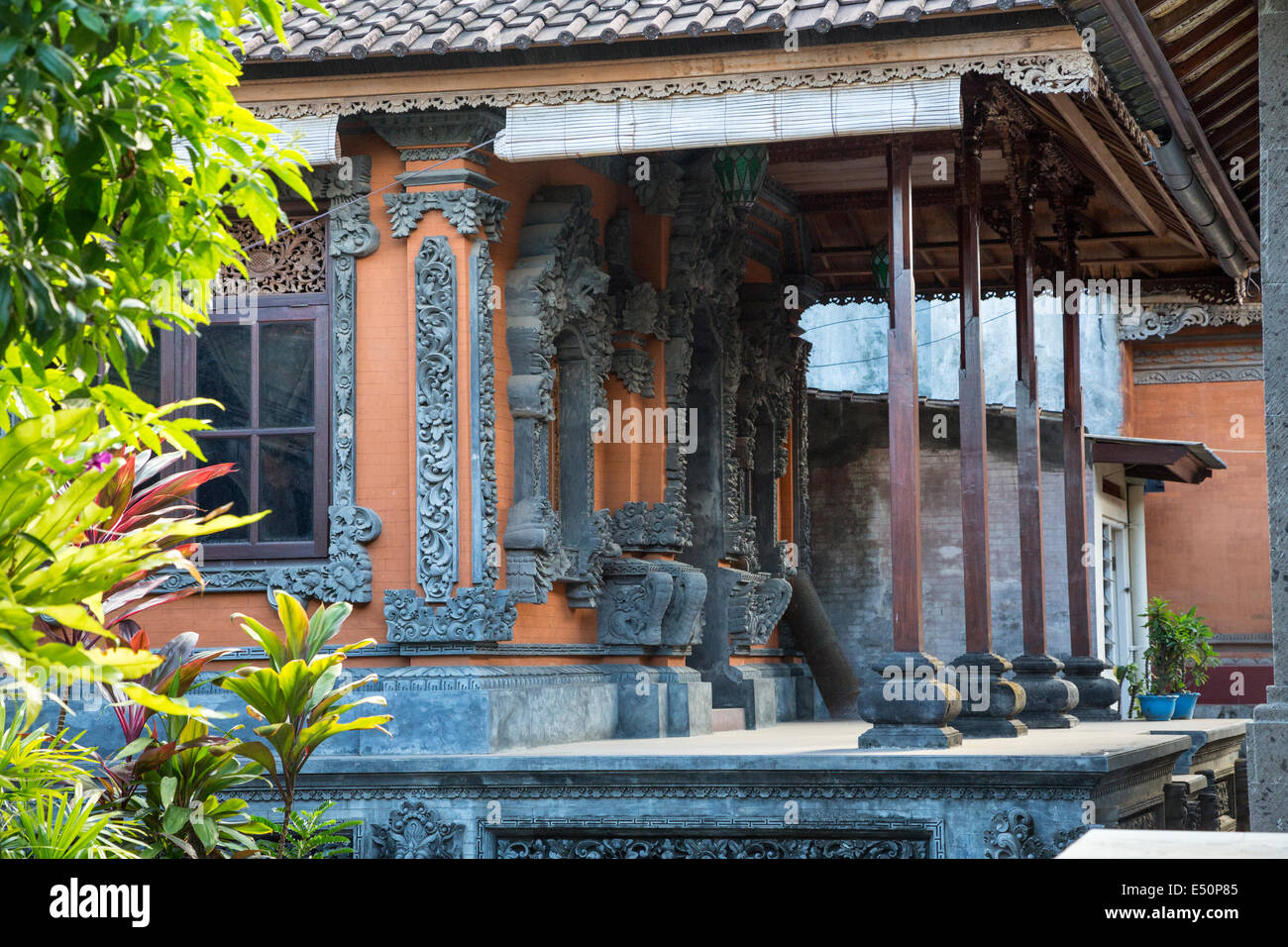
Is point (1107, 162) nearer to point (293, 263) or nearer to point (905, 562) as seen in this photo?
point (905, 562)

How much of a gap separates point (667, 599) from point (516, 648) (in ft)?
5.47

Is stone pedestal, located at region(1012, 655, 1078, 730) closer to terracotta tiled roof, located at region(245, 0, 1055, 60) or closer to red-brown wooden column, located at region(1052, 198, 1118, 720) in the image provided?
red-brown wooden column, located at region(1052, 198, 1118, 720)

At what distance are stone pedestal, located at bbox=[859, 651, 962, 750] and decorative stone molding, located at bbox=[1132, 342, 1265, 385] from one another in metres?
14.2

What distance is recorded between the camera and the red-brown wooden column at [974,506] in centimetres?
1132

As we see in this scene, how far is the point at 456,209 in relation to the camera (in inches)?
421

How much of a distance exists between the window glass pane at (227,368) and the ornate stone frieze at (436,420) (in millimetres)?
1270

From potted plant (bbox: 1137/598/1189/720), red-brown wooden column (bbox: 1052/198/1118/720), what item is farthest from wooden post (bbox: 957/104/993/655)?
potted plant (bbox: 1137/598/1189/720)

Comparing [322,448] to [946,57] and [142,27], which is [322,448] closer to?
[946,57]

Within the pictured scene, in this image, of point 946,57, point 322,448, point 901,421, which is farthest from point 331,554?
point 946,57

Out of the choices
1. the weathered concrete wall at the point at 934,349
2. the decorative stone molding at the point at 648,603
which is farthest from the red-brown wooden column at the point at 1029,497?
the weathered concrete wall at the point at 934,349

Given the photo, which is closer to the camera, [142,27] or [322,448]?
[142,27]

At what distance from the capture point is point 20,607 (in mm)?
3885

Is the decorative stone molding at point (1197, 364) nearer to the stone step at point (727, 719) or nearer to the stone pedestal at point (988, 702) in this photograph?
the stone step at point (727, 719)

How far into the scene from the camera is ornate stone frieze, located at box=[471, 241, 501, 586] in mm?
10570
